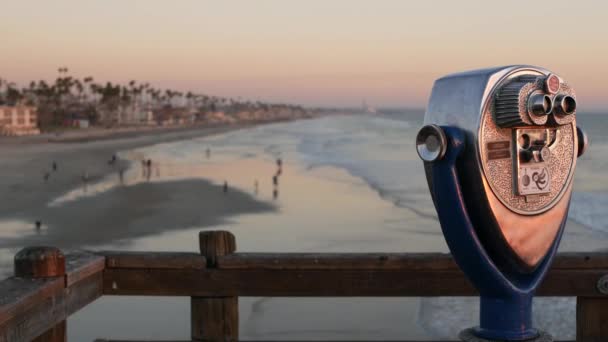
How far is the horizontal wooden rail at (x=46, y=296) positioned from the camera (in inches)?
87.7

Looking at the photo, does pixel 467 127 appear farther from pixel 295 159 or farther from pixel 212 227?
pixel 295 159

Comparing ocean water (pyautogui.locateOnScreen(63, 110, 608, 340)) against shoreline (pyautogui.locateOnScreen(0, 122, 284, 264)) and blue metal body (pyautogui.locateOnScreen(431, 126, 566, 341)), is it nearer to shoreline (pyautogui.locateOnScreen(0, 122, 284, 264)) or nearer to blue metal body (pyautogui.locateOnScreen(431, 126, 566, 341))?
shoreline (pyautogui.locateOnScreen(0, 122, 284, 264))

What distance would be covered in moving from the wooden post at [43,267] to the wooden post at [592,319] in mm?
1812

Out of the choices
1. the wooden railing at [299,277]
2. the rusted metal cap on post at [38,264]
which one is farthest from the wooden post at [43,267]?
the wooden railing at [299,277]

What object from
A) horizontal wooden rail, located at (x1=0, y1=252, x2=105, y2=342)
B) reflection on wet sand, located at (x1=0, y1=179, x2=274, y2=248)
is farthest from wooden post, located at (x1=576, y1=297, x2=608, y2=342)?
reflection on wet sand, located at (x1=0, y1=179, x2=274, y2=248)

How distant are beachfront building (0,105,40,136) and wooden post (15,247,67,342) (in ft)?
265

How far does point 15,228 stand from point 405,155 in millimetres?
28808

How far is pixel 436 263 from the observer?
2.92 meters

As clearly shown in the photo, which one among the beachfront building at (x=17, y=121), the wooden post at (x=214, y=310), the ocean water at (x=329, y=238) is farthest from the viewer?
the beachfront building at (x=17, y=121)

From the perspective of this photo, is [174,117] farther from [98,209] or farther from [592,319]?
[592,319]

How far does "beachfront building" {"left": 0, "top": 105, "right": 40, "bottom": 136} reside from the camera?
80581mm

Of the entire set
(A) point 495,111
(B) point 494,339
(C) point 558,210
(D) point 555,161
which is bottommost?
(B) point 494,339

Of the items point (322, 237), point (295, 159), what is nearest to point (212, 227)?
point (322, 237)

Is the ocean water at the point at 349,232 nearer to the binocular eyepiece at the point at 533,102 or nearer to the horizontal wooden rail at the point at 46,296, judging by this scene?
the horizontal wooden rail at the point at 46,296
